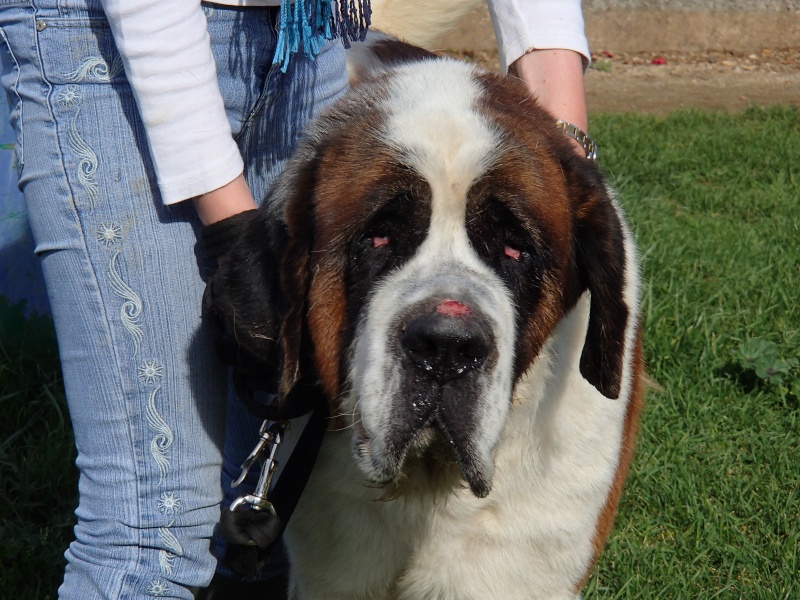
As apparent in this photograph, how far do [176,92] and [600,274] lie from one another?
93cm

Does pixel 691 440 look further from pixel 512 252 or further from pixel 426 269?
pixel 426 269

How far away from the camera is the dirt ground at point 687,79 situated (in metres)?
8.50

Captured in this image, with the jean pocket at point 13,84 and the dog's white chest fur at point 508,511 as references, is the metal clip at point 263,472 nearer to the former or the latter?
the dog's white chest fur at point 508,511

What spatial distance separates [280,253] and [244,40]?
497mm

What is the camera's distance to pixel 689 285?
4.41 meters

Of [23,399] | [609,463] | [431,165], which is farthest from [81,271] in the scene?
[23,399]

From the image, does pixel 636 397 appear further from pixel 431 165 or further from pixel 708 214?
pixel 708 214

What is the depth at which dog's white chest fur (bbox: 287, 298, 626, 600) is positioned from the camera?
2271 millimetres

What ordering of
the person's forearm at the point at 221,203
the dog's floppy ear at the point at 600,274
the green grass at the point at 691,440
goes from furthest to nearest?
the green grass at the point at 691,440 → the dog's floppy ear at the point at 600,274 → the person's forearm at the point at 221,203

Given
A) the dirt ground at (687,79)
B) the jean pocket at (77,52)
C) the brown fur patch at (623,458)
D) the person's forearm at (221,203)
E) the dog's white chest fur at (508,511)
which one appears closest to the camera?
the jean pocket at (77,52)

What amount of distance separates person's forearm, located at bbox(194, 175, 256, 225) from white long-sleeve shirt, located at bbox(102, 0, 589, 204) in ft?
0.07

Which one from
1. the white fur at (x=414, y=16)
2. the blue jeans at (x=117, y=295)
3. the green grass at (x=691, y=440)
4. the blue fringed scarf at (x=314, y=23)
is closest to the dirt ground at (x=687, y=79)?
the green grass at (x=691, y=440)

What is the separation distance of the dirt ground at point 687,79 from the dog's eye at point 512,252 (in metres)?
6.42

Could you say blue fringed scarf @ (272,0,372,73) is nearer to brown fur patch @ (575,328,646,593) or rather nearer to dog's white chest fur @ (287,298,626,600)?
dog's white chest fur @ (287,298,626,600)
